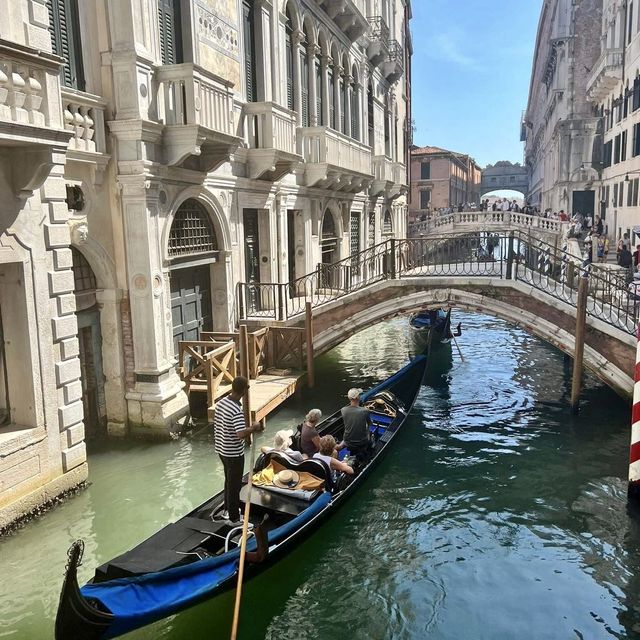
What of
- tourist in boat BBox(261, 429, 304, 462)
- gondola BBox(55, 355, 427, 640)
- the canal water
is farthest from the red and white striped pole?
tourist in boat BBox(261, 429, 304, 462)

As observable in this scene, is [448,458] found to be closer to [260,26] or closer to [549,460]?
[549,460]

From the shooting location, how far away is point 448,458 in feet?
27.6

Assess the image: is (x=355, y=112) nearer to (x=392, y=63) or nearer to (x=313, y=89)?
(x=392, y=63)

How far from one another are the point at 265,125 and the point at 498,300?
4.77m

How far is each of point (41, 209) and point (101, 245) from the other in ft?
5.12

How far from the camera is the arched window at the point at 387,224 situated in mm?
20286

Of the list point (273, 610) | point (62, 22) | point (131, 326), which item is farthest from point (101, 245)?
point (273, 610)

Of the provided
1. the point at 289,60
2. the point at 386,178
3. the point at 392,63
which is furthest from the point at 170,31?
the point at 392,63

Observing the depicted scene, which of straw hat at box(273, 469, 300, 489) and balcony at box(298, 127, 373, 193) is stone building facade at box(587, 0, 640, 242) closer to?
balcony at box(298, 127, 373, 193)

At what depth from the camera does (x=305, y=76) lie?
520 inches

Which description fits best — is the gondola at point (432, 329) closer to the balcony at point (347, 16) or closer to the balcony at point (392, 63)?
the balcony at point (347, 16)

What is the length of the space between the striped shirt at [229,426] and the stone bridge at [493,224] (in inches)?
678

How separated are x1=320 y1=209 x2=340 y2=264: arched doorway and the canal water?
19.6ft

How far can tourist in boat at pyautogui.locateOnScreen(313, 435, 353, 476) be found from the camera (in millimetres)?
6489
